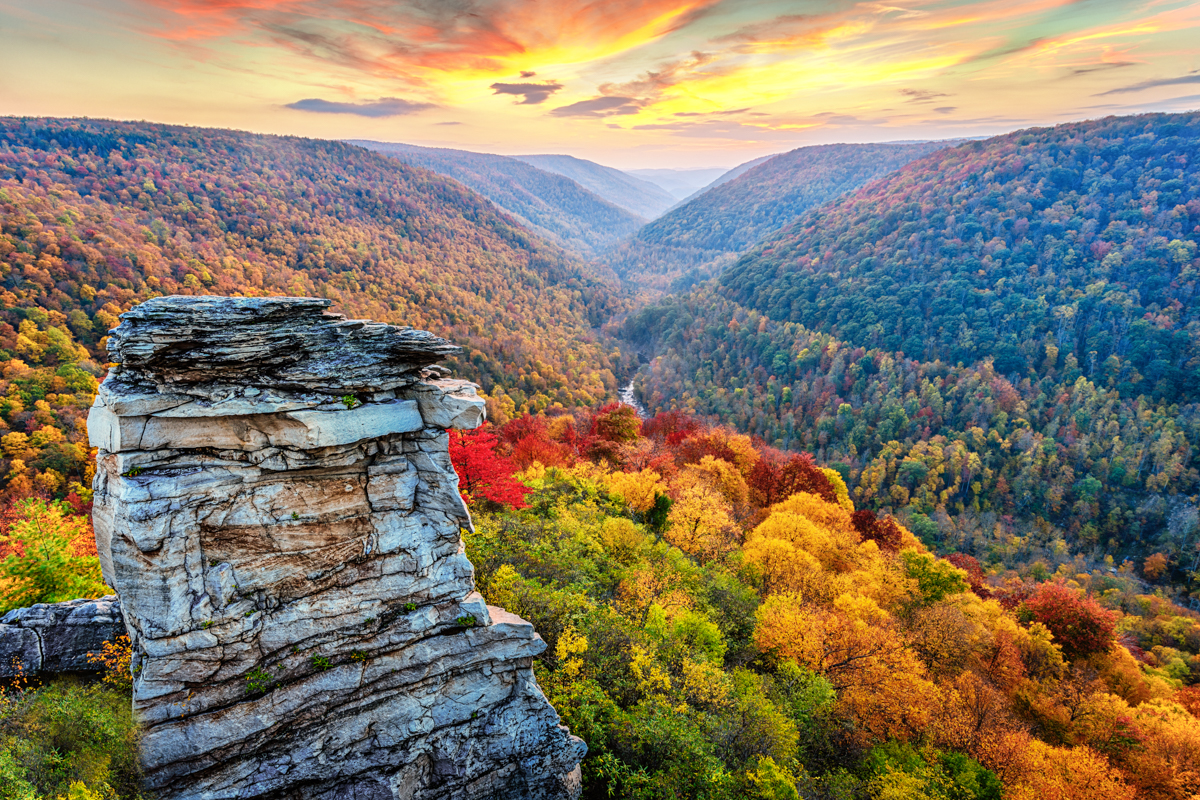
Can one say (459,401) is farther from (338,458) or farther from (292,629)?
(292,629)

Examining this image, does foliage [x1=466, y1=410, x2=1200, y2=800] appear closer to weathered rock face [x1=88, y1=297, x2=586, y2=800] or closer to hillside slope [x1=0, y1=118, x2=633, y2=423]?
weathered rock face [x1=88, y1=297, x2=586, y2=800]

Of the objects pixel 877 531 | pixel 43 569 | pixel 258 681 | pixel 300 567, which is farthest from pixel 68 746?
pixel 877 531

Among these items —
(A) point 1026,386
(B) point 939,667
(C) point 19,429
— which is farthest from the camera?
(A) point 1026,386

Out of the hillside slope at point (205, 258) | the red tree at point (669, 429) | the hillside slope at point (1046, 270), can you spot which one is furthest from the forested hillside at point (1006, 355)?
the red tree at point (669, 429)

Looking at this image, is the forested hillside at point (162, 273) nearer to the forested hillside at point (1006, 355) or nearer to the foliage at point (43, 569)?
the foliage at point (43, 569)

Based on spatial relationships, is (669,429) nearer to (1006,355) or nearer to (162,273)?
(162,273)

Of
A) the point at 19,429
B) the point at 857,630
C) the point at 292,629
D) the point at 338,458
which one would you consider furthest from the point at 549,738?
the point at 19,429
